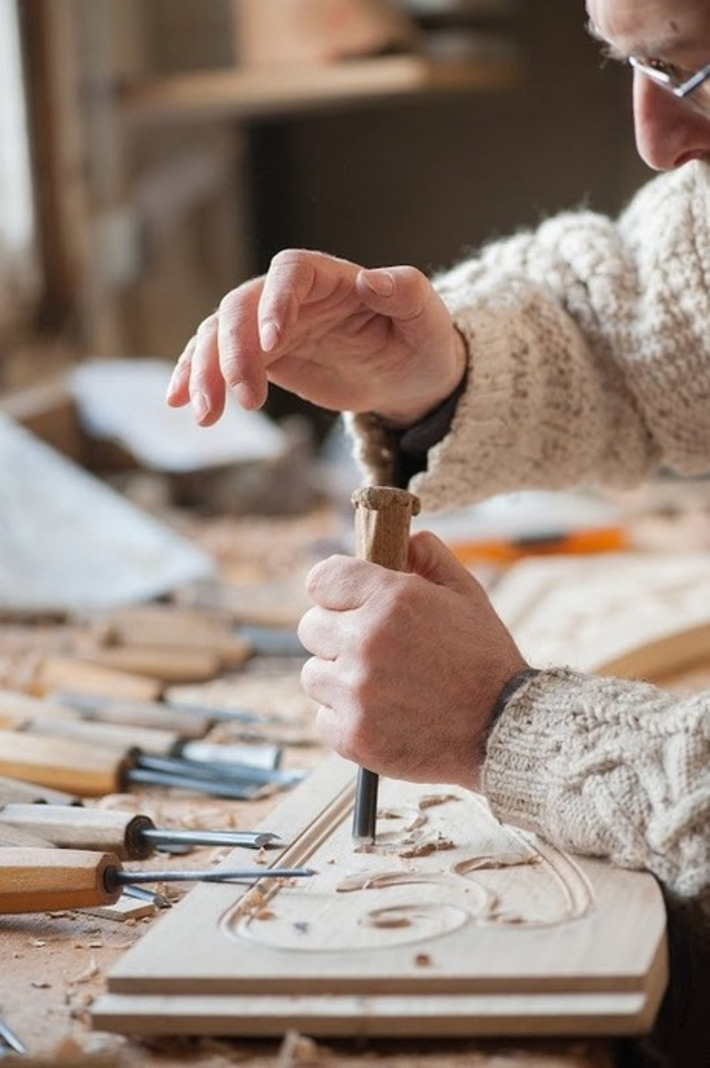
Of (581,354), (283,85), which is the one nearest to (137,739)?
(581,354)

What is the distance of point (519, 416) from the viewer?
159 cm

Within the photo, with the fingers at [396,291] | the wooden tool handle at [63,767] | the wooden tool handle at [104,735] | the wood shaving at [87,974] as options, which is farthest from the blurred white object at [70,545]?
the wood shaving at [87,974]

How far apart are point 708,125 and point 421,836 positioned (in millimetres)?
595

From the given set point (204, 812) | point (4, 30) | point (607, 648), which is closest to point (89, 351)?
point (4, 30)

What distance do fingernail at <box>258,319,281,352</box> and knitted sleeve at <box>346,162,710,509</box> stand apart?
12.4 inches

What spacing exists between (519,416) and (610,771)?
1.76 feet

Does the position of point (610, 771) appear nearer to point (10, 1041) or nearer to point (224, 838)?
point (224, 838)

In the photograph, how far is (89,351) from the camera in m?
3.68

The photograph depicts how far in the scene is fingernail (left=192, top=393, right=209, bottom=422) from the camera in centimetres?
126

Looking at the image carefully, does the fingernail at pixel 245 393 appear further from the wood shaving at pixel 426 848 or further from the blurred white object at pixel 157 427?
the blurred white object at pixel 157 427

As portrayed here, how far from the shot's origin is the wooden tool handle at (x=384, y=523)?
1190mm

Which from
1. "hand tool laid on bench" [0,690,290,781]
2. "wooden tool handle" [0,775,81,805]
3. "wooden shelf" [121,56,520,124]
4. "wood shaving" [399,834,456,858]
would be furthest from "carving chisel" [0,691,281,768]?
"wooden shelf" [121,56,520,124]

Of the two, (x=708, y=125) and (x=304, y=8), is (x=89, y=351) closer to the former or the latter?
(x=304, y=8)

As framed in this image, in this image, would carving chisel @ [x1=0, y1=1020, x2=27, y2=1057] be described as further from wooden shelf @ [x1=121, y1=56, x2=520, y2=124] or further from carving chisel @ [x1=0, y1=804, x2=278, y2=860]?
wooden shelf @ [x1=121, y1=56, x2=520, y2=124]
